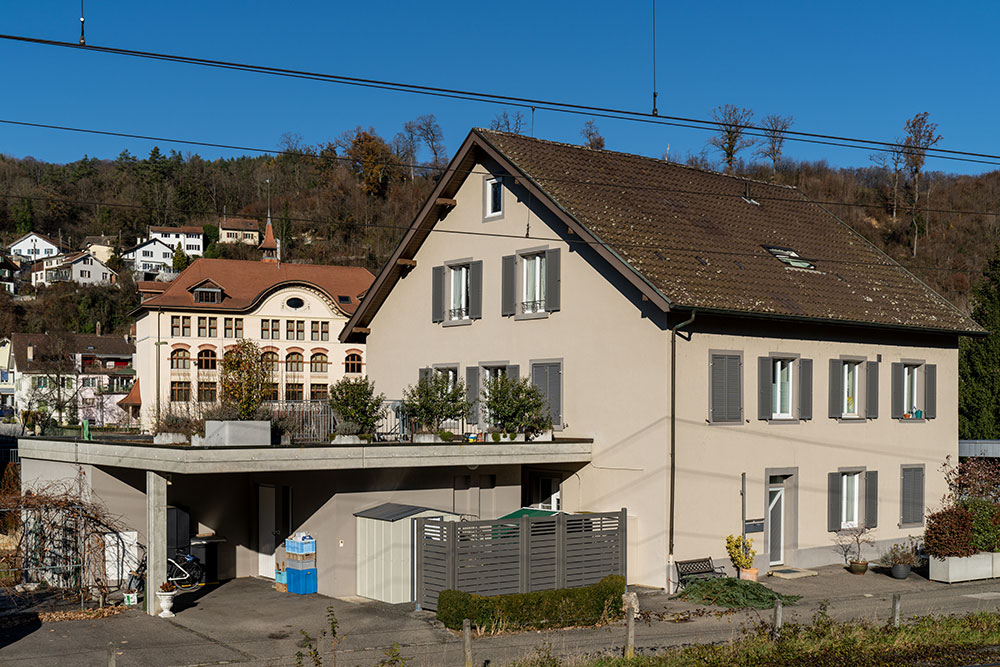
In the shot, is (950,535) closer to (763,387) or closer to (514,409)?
(763,387)

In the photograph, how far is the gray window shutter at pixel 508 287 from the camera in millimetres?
26844

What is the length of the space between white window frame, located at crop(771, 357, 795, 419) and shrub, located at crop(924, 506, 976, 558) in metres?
4.18

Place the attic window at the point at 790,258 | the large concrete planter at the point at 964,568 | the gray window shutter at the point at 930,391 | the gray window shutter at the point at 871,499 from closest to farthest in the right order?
the large concrete planter at the point at 964,568, the gray window shutter at the point at 871,499, the attic window at the point at 790,258, the gray window shutter at the point at 930,391

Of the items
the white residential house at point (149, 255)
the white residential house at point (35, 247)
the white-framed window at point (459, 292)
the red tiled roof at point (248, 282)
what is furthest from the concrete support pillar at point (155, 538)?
the white residential house at point (35, 247)

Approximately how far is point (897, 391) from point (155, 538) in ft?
60.5

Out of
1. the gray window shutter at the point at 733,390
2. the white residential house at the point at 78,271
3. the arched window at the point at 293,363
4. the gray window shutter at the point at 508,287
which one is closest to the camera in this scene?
the gray window shutter at the point at 733,390

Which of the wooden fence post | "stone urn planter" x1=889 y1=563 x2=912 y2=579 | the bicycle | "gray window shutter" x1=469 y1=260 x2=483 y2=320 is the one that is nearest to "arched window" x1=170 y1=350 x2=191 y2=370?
"gray window shutter" x1=469 y1=260 x2=483 y2=320

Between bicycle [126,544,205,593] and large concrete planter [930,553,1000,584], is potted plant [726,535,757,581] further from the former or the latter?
bicycle [126,544,205,593]

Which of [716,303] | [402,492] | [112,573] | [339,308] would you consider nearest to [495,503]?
[402,492]

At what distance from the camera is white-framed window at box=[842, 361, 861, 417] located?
26.3m

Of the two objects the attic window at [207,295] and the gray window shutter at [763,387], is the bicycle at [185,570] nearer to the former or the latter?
the gray window shutter at [763,387]

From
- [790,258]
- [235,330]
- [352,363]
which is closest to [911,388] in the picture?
[790,258]

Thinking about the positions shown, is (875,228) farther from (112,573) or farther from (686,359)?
(112,573)

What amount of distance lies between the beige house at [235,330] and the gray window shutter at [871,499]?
150 feet
